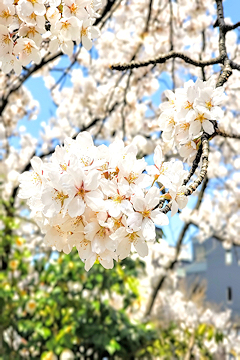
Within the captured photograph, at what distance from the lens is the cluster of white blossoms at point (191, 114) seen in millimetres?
716

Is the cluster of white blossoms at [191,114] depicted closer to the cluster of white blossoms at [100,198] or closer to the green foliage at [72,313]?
the cluster of white blossoms at [100,198]

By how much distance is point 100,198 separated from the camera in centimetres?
54

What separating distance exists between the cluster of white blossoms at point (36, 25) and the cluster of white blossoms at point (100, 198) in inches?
13.7

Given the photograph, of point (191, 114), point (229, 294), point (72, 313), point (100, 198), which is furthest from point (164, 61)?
point (229, 294)

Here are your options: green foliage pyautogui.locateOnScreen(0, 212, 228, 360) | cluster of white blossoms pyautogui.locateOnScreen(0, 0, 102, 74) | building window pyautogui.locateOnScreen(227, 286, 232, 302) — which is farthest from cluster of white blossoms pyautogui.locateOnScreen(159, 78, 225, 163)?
building window pyautogui.locateOnScreen(227, 286, 232, 302)

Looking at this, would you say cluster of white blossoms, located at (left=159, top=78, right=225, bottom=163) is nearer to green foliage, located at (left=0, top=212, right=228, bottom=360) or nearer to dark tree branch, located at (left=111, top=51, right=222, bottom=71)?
dark tree branch, located at (left=111, top=51, right=222, bottom=71)

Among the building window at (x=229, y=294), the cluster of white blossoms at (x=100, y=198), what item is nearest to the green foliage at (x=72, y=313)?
the cluster of white blossoms at (x=100, y=198)

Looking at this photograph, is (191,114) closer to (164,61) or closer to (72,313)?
(164,61)

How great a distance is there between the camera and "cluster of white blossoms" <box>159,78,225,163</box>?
72cm

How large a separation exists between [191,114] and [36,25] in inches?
16.4

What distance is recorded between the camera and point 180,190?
23.9 inches

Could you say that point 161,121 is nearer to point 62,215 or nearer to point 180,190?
point 180,190

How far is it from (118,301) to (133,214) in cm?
285

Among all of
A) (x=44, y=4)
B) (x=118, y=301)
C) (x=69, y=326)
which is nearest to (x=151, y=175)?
(x=44, y=4)
